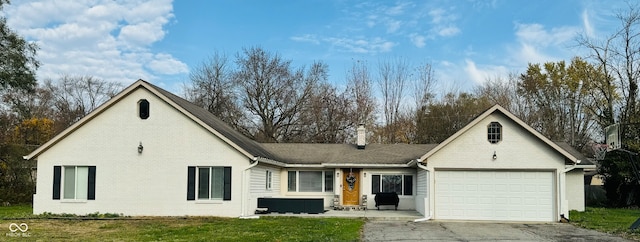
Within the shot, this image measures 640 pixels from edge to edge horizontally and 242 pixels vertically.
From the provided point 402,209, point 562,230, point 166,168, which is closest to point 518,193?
point 562,230

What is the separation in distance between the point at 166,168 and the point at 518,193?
12.3 metres

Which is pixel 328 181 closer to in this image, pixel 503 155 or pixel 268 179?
pixel 268 179

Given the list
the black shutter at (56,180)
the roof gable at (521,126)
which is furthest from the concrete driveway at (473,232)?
the black shutter at (56,180)

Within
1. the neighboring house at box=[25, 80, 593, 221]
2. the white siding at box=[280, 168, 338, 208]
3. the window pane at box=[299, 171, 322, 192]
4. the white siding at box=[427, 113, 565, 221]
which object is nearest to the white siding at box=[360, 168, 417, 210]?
the white siding at box=[280, 168, 338, 208]

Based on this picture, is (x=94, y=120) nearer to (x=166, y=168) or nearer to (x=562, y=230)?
(x=166, y=168)

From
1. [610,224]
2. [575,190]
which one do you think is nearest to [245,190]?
[610,224]

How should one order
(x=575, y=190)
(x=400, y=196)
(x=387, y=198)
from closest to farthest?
(x=387, y=198) → (x=575, y=190) → (x=400, y=196)

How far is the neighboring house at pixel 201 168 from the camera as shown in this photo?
754 inches

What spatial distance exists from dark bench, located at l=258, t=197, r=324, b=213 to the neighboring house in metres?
0.49

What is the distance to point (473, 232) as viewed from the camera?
15234mm

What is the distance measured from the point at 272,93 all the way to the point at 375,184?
62.0 feet

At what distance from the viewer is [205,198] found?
1956 cm

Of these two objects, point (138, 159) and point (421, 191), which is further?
point (421, 191)

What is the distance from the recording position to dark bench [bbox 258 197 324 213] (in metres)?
20.6
